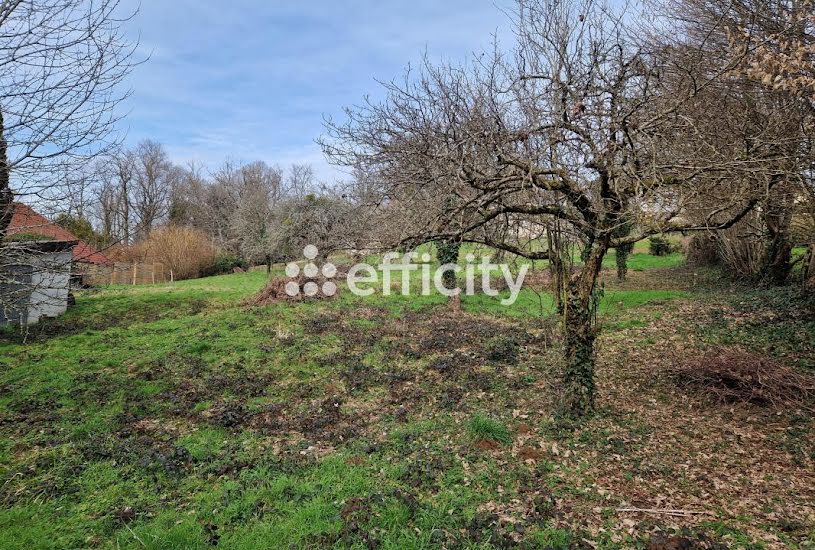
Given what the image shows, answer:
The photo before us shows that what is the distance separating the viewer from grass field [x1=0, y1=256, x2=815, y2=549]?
11.6 ft

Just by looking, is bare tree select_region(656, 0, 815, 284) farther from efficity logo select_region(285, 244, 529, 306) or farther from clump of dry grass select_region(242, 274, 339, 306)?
clump of dry grass select_region(242, 274, 339, 306)

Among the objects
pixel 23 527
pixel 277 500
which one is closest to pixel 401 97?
pixel 277 500

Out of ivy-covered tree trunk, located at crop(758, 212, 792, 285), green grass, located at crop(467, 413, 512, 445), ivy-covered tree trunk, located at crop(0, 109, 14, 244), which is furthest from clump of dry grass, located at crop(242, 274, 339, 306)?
ivy-covered tree trunk, located at crop(758, 212, 792, 285)

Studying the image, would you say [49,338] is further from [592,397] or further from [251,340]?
[592,397]

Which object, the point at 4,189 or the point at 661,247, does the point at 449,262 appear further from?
the point at 661,247

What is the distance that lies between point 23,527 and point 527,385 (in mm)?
6028

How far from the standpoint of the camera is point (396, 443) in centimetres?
518

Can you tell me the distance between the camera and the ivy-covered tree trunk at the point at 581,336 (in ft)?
17.2

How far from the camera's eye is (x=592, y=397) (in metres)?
5.47

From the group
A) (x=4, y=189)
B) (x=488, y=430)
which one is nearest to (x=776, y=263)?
(x=488, y=430)

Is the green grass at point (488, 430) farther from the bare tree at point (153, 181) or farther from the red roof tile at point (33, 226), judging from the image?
the bare tree at point (153, 181)

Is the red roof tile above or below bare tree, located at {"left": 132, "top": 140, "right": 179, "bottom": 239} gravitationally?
below

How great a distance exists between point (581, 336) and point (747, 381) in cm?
226

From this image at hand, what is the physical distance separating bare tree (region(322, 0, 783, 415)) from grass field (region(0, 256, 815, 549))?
1082mm
